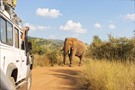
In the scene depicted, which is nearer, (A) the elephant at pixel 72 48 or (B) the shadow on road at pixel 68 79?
(B) the shadow on road at pixel 68 79

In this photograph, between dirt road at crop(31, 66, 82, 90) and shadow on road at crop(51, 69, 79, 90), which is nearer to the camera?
dirt road at crop(31, 66, 82, 90)

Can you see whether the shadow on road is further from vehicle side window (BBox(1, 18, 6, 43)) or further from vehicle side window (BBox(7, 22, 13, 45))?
vehicle side window (BBox(1, 18, 6, 43))

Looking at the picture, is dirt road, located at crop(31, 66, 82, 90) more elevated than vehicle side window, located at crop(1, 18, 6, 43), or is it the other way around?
vehicle side window, located at crop(1, 18, 6, 43)

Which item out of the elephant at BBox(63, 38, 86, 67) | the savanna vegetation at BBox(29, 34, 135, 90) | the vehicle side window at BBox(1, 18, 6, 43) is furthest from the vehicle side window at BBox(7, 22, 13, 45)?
the elephant at BBox(63, 38, 86, 67)

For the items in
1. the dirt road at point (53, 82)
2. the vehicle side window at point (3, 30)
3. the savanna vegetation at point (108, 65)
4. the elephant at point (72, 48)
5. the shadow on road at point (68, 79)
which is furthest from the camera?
the elephant at point (72, 48)

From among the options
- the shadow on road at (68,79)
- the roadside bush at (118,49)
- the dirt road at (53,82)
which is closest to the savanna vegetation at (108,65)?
the roadside bush at (118,49)

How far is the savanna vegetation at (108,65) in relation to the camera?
5.20 metres

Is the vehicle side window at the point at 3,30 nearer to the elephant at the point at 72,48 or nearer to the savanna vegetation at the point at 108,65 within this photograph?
the savanna vegetation at the point at 108,65

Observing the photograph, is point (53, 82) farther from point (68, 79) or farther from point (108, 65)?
point (108, 65)

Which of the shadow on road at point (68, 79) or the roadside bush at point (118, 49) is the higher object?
the roadside bush at point (118, 49)

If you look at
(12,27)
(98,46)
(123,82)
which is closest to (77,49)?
(98,46)

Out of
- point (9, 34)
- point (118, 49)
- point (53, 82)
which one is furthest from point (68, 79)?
point (9, 34)

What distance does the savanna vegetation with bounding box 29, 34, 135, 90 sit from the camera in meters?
5.20

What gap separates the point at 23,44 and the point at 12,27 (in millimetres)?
1304
